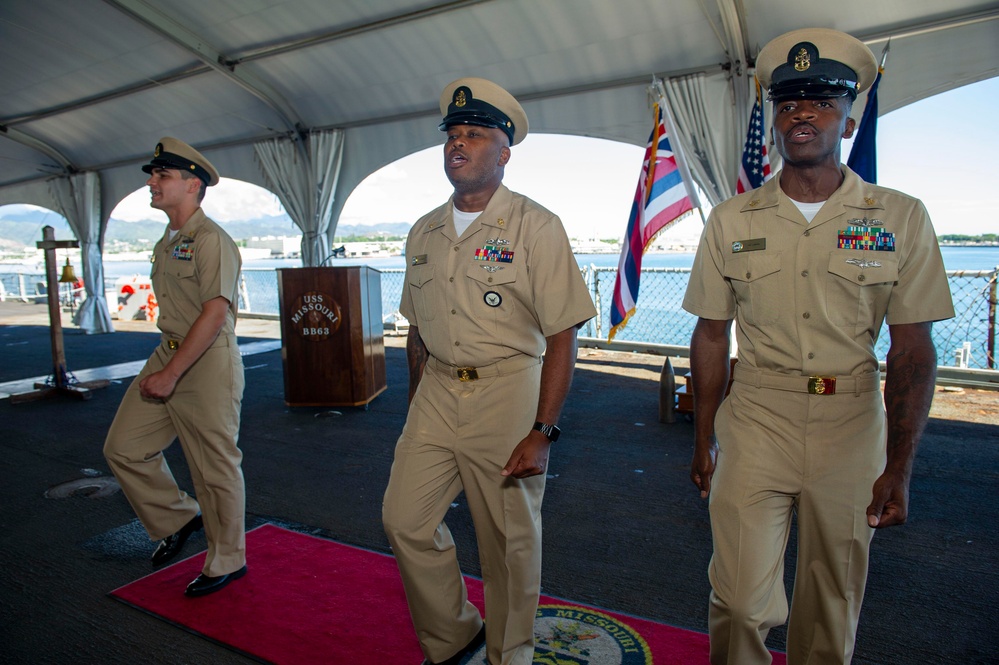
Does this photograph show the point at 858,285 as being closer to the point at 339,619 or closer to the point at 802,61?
the point at 802,61

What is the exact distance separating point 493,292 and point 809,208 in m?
1.05

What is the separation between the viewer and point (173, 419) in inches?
124

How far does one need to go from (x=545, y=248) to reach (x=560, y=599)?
1613 millimetres

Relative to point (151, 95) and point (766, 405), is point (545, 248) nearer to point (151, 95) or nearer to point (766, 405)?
point (766, 405)

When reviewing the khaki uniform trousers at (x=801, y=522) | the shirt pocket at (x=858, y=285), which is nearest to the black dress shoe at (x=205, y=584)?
the khaki uniform trousers at (x=801, y=522)

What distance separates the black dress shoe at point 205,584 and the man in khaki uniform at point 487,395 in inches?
47.4

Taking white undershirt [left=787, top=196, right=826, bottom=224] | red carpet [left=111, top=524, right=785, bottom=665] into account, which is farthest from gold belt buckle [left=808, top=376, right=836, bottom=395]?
red carpet [left=111, top=524, right=785, bottom=665]

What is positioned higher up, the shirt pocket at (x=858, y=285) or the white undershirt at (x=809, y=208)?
the white undershirt at (x=809, y=208)

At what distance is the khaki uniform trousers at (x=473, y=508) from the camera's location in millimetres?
2221

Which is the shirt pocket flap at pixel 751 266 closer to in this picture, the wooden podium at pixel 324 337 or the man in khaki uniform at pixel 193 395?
the man in khaki uniform at pixel 193 395

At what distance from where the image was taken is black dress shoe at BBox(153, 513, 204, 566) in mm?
3340

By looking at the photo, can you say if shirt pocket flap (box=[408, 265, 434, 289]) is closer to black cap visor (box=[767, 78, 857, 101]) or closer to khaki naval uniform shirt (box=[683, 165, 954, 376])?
khaki naval uniform shirt (box=[683, 165, 954, 376])

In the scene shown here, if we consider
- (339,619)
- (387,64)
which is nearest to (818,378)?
(339,619)

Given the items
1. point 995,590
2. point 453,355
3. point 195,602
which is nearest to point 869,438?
point 453,355
